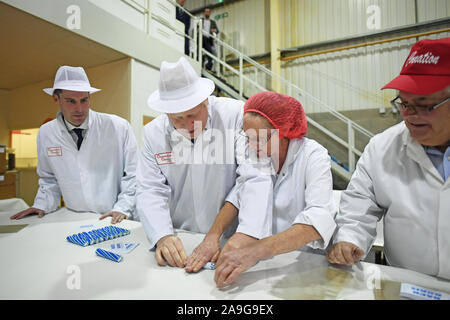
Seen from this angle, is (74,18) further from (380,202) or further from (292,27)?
(292,27)

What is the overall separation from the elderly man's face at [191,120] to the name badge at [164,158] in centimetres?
13

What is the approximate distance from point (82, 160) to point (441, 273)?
184cm

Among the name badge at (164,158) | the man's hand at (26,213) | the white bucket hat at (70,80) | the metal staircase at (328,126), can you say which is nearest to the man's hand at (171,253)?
the name badge at (164,158)

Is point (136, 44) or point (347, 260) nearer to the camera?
point (347, 260)

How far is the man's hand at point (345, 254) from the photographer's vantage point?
0.84m

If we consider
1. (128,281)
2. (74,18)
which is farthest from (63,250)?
(74,18)

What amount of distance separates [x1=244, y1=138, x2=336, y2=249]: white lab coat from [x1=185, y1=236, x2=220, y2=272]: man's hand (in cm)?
31

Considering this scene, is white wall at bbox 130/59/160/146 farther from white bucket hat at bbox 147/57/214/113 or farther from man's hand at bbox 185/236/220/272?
man's hand at bbox 185/236/220/272

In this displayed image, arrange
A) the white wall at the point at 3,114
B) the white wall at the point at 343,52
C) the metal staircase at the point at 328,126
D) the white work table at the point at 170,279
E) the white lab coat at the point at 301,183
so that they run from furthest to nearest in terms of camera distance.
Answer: the white wall at the point at 343,52
the white wall at the point at 3,114
the metal staircase at the point at 328,126
the white lab coat at the point at 301,183
the white work table at the point at 170,279

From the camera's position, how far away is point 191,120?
112 cm

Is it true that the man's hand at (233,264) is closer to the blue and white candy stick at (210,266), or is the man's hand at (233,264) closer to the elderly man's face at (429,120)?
the blue and white candy stick at (210,266)

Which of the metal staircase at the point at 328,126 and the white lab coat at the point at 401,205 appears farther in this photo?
the metal staircase at the point at 328,126

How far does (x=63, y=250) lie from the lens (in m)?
1.01
